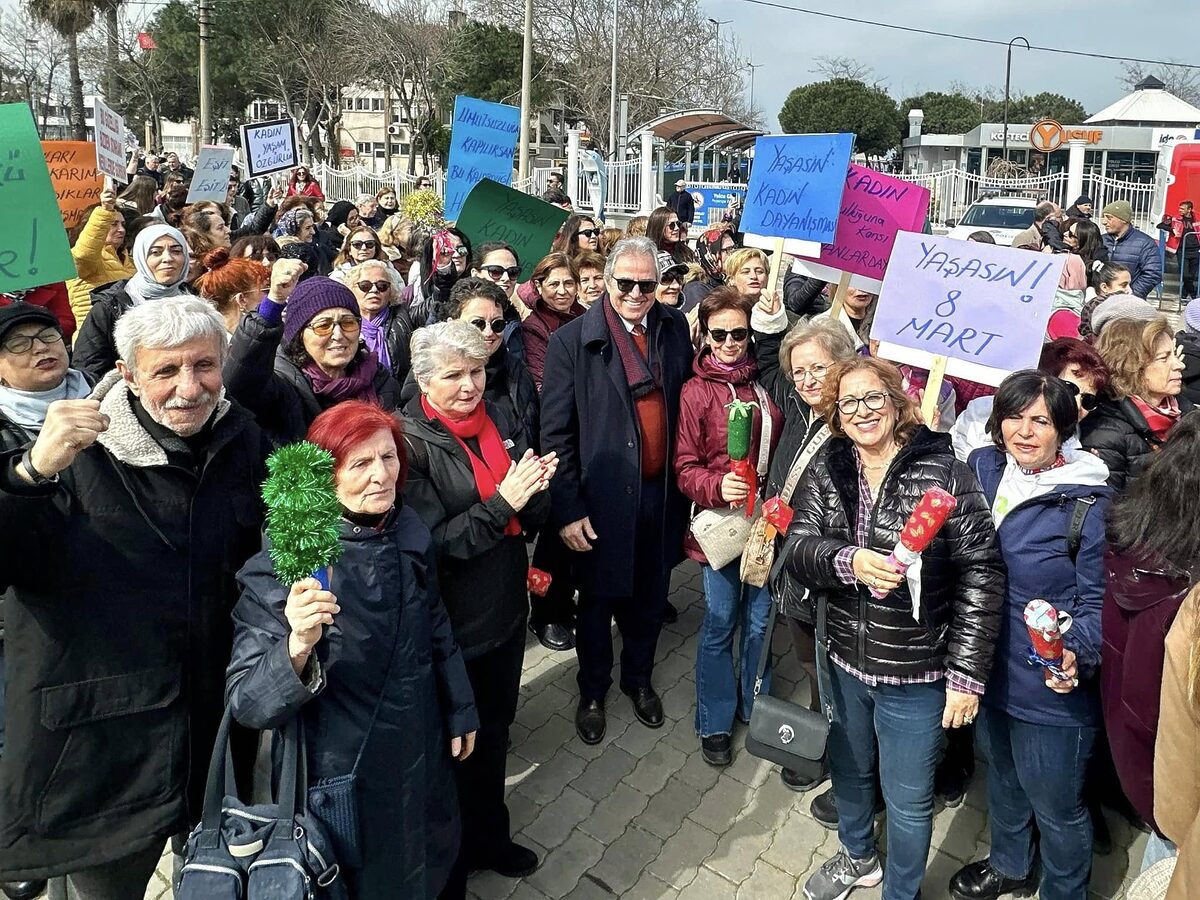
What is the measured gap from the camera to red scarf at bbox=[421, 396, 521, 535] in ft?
10.0

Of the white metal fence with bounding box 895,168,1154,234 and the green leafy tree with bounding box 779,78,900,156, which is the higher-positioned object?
the green leafy tree with bounding box 779,78,900,156

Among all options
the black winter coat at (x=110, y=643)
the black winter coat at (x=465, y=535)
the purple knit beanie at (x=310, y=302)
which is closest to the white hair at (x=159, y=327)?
the black winter coat at (x=110, y=643)

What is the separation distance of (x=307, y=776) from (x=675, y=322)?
251cm

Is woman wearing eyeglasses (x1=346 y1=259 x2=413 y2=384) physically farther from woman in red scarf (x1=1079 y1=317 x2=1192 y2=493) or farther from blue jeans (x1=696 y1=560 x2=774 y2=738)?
woman in red scarf (x1=1079 y1=317 x2=1192 y2=493)

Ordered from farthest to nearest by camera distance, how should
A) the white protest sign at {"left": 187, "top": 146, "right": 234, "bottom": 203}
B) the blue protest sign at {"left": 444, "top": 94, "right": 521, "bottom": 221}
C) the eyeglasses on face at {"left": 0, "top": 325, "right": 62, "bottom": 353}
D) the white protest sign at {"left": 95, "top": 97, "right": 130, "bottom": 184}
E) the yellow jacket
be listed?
the white protest sign at {"left": 187, "top": 146, "right": 234, "bottom": 203} < the white protest sign at {"left": 95, "top": 97, "right": 130, "bottom": 184} < the blue protest sign at {"left": 444, "top": 94, "right": 521, "bottom": 221} < the yellow jacket < the eyeglasses on face at {"left": 0, "top": 325, "right": 62, "bottom": 353}

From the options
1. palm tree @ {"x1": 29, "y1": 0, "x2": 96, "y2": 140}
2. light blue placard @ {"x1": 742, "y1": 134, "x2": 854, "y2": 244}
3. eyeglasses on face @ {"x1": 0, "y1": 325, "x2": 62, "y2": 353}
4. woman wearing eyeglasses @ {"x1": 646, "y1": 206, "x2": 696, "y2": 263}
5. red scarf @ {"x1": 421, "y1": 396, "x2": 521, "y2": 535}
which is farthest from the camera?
palm tree @ {"x1": 29, "y1": 0, "x2": 96, "y2": 140}

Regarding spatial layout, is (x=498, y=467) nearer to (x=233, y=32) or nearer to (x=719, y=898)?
(x=719, y=898)

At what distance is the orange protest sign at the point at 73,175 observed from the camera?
20.7ft

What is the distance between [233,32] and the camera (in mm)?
42969

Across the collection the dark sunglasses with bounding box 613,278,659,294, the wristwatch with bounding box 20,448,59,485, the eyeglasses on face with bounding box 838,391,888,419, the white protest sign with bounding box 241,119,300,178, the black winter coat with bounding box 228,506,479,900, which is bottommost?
the black winter coat with bounding box 228,506,479,900

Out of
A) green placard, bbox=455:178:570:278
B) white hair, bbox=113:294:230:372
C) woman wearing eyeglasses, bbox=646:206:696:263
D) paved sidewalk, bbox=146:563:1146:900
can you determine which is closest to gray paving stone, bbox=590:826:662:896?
paved sidewalk, bbox=146:563:1146:900

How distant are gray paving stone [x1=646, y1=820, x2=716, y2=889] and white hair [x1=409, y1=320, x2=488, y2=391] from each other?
1923 millimetres

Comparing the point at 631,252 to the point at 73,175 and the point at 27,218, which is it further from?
the point at 73,175

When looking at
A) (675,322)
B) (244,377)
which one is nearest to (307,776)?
(244,377)
